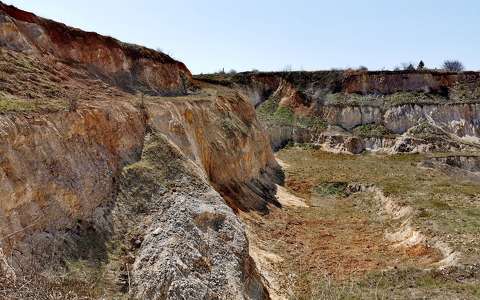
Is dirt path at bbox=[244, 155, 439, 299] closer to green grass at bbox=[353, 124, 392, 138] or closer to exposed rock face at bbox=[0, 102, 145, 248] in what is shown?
exposed rock face at bbox=[0, 102, 145, 248]

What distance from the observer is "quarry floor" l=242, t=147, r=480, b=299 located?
1586 centimetres

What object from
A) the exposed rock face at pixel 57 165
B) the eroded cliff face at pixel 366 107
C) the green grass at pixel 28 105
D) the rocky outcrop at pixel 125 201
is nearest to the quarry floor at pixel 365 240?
the rocky outcrop at pixel 125 201

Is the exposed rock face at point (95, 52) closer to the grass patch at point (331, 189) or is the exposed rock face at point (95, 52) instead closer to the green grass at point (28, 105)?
the green grass at point (28, 105)

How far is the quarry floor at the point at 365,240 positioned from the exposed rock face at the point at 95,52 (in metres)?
9.73

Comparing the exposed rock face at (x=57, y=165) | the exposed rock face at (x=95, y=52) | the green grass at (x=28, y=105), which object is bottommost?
the exposed rock face at (x=57, y=165)

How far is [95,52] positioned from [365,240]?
15540 millimetres

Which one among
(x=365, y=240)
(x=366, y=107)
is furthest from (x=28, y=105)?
(x=366, y=107)

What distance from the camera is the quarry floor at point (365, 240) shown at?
15.9m

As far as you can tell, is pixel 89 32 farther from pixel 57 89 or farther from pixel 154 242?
pixel 154 242

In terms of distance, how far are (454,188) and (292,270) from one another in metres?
15.3

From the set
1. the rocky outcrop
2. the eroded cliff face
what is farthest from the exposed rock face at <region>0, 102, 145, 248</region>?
the eroded cliff face

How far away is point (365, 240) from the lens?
21828 mm

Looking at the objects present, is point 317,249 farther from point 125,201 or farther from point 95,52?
point 95,52

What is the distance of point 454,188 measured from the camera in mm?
28828
